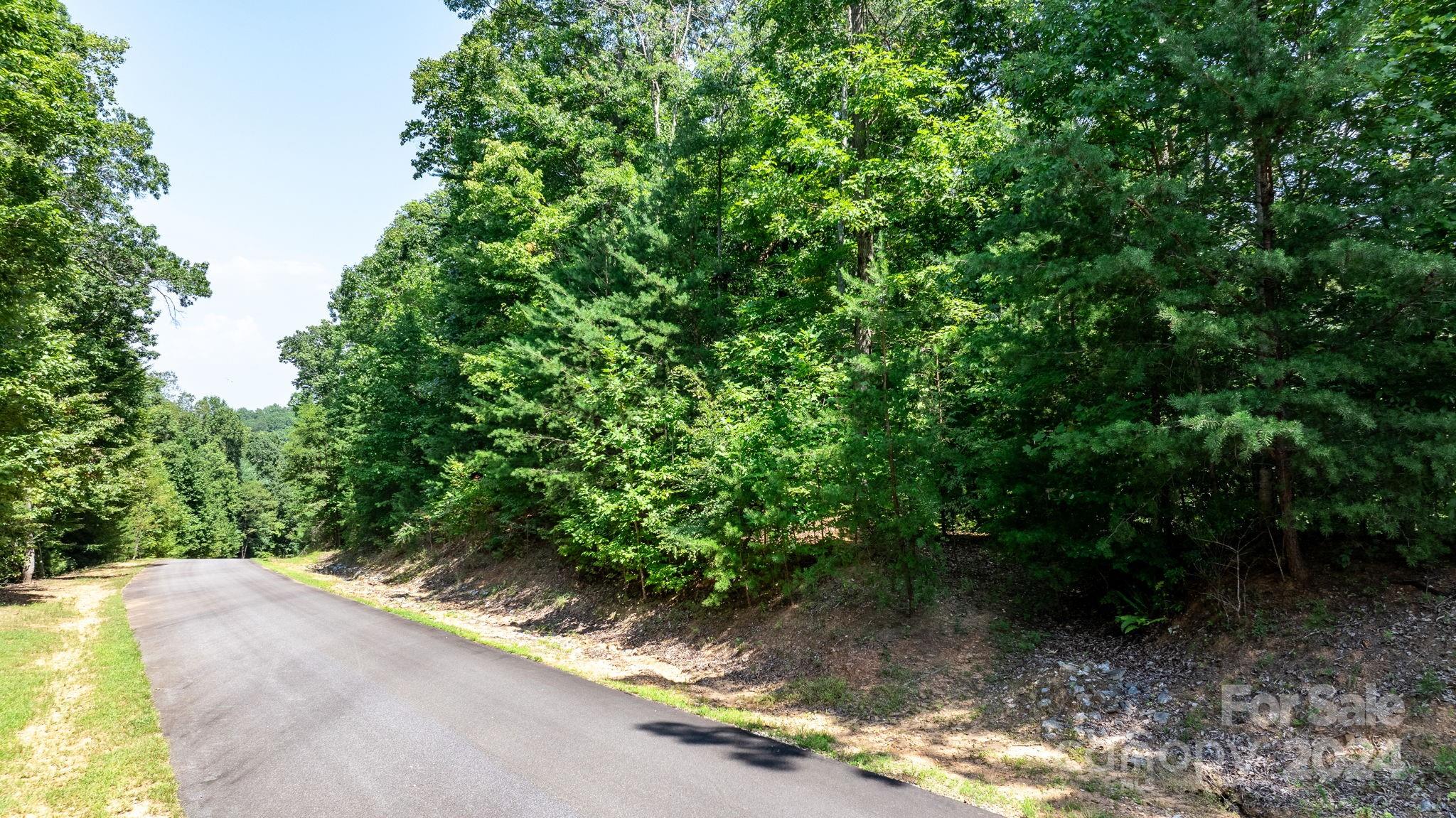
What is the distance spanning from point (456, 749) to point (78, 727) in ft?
16.1

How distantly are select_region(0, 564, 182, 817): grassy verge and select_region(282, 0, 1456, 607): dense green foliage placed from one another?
698 centimetres

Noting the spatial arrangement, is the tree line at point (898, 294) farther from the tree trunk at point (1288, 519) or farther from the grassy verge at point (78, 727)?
the grassy verge at point (78, 727)

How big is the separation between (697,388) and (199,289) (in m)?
22.5

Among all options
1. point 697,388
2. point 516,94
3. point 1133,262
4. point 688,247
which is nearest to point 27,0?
point 516,94

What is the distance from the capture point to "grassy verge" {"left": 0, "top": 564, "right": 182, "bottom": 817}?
17.4ft

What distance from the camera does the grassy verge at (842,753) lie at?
16.1ft

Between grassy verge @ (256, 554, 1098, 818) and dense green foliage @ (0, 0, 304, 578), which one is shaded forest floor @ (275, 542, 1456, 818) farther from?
dense green foliage @ (0, 0, 304, 578)

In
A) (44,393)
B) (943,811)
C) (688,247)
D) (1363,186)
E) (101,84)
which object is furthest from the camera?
(101,84)

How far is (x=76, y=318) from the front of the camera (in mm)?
22266

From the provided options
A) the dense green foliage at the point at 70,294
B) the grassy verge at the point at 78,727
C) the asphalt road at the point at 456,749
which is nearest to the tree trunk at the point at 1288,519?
the asphalt road at the point at 456,749

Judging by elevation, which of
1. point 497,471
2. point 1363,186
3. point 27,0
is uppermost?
point 27,0

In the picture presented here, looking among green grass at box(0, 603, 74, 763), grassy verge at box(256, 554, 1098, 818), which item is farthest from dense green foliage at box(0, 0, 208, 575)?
grassy verge at box(256, 554, 1098, 818)

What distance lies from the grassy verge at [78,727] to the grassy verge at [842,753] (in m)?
4.73

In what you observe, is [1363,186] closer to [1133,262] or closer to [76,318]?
[1133,262]
